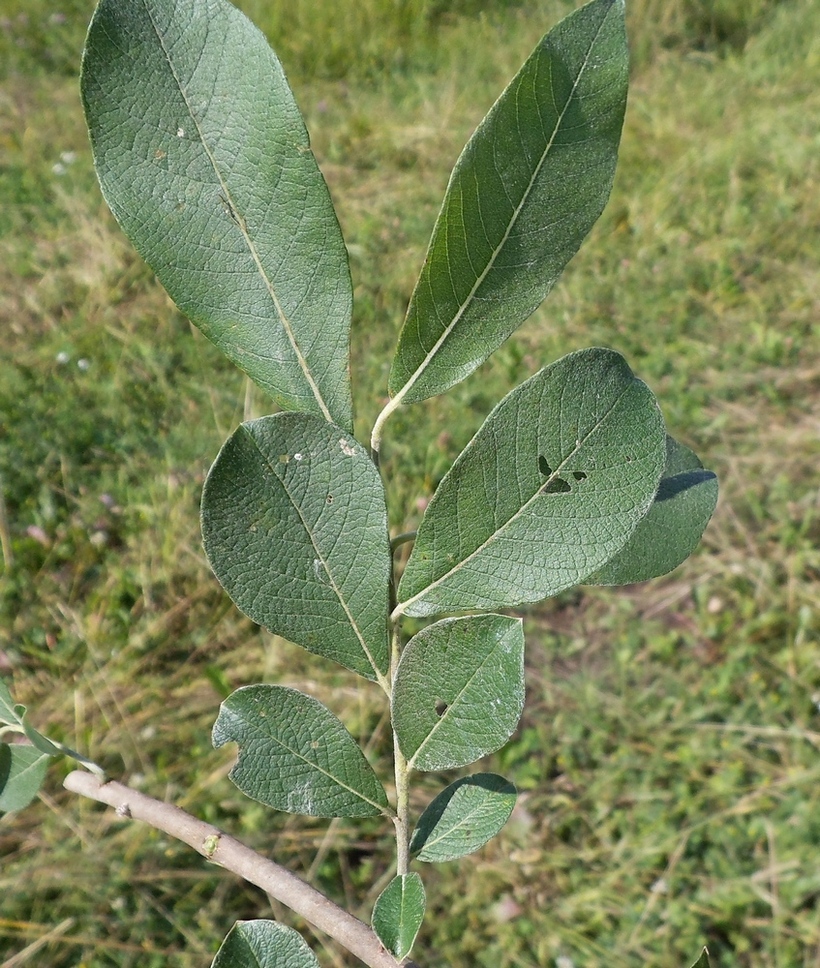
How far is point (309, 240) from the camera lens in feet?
1.18

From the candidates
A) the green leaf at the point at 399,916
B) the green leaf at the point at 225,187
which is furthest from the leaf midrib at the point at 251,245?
the green leaf at the point at 399,916

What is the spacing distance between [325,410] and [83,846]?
1761 mm

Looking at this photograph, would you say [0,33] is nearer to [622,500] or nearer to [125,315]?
[125,315]

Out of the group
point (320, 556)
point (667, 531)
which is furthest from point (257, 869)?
point (667, 531)

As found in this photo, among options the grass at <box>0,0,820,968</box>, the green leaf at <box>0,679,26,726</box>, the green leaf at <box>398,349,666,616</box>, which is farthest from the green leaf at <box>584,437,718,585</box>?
the grass at <box>0,0,820,968</box>

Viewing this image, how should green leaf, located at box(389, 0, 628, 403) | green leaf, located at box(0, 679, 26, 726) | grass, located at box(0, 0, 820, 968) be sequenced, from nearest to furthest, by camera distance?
1. green leaf, located at box(389, 0, 628, 403)
2. green leaf, located at box(0, 679, 26, 726)
3. grass, located at box(0, 0, 820, 968)

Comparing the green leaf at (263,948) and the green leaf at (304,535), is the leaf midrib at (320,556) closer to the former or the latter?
the green leaf at (304,535)

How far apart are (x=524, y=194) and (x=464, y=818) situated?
0.30 meters

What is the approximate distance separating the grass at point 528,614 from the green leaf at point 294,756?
1.47 m

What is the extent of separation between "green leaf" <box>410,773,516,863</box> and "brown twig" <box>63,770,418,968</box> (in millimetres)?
58

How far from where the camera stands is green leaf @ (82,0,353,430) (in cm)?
34

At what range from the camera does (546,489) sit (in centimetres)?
35

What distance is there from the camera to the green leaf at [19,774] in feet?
1.45

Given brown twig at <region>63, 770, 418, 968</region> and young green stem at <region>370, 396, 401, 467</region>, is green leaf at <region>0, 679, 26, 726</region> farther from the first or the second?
young green stem at <region>370, 396, 401, 467</region>
